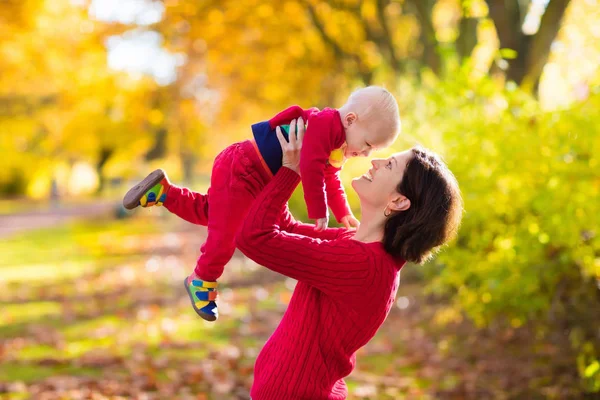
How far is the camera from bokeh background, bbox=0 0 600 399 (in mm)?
4586

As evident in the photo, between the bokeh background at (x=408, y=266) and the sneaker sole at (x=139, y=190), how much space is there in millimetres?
2370

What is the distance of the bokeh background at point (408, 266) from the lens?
4586 mm

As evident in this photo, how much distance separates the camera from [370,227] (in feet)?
7.93

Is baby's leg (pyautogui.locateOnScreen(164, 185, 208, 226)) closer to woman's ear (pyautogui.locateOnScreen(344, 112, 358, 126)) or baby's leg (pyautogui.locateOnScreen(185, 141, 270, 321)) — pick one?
baby's leg (pyautogui.locateOnScreen(185, 141, 270, 321))

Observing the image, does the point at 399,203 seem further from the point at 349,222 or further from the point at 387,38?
the point at 387,38

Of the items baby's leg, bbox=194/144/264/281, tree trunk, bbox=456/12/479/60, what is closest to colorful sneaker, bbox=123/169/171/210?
baby's leg, bbox=194/144/264/281

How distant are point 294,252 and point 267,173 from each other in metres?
0.41

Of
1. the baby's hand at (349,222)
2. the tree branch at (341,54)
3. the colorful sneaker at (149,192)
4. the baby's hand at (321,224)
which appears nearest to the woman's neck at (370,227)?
the baby's hand at (321,224)

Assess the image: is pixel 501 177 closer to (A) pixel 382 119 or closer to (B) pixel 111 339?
(A) pixel 382 119

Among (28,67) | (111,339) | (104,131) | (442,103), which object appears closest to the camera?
(442,103)

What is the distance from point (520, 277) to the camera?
475 cm

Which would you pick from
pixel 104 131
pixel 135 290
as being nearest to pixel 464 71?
pixel 135 290

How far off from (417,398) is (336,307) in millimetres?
3568

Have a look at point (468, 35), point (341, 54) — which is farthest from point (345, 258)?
point (341, 54)
